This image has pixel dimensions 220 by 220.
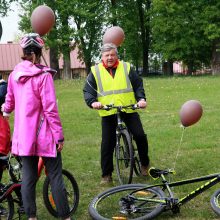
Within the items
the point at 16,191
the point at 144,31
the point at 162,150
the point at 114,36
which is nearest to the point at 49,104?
the point at 16,191

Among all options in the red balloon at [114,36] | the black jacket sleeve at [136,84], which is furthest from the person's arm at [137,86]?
the red balloon at [114,36]

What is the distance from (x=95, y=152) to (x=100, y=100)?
2.44 m

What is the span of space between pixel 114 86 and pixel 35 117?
1960mm

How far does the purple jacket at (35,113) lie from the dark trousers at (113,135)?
6.65ft

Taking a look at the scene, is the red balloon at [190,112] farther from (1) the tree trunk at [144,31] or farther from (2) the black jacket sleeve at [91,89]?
(1) the tree trunk at [144,31]

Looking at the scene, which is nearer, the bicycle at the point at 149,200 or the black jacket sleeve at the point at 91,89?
the bicycle at the point at 149,200

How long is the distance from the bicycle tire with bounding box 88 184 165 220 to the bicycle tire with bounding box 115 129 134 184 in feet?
2.55

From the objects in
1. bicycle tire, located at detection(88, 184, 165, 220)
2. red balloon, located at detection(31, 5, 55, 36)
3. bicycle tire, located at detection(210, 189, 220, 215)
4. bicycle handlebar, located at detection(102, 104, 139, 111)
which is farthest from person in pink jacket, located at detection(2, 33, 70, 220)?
red balloon, located at detection(31, 5, 55, 36)

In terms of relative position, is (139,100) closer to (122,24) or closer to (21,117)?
(21,117)

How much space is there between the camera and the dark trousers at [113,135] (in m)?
6.13

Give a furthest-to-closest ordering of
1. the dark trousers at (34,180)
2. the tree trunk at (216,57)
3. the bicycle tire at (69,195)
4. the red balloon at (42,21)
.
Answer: the tree trunk at (216,57), the red balloon at (42,21), the bicycle tire at (69,195), the dark trousers at (34,180)

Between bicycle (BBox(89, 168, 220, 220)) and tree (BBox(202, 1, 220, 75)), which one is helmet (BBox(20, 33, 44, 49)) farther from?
tree (BBox(202, 1, 220, 75))

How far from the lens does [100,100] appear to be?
239 inches

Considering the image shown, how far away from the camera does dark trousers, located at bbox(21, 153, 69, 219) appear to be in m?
4.34
